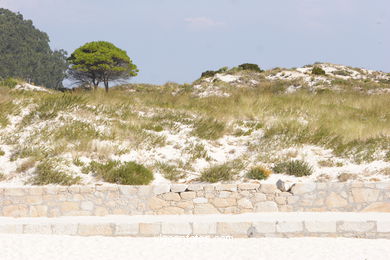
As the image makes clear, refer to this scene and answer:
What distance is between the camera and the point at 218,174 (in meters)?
12.8

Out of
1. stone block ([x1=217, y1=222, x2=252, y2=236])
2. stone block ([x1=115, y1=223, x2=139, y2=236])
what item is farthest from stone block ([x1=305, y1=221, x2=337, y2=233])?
stone block ([x1=115, y1=223, x2=139, y2=236])

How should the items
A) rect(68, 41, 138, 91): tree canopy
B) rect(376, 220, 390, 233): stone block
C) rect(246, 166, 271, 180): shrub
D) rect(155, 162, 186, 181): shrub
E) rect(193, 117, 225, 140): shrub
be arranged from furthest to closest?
rect(68, 41, 138, 91): tree canopy
rect(193, 117, 225, 140): shrub
rect(155, 162, 186, 181): shrub
rect(246, 166, 271, 180): shrub
rect(376, 220, 390, 233): stone block

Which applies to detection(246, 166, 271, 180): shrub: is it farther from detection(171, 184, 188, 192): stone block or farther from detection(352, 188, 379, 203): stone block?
detection(171, 184, 188, 192): stone block

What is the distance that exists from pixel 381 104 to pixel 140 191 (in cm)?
1416

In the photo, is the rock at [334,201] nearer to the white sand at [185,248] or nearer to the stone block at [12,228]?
the white sand at [185,248]

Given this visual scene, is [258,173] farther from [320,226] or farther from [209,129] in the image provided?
[320,226]

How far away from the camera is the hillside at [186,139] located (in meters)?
12.7

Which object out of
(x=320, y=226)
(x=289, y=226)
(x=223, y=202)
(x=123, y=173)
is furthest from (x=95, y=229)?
(x=320, y=226)

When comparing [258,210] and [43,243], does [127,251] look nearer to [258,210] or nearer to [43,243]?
[43,243]

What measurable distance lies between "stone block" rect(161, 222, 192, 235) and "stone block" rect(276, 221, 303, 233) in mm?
1807

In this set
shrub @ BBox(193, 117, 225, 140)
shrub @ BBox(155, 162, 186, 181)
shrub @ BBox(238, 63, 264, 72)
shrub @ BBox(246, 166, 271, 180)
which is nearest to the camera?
shrub @ BBox(246, 166, 271, 180)

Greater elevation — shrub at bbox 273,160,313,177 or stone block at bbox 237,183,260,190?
shrub at bbox 273,160,313,177

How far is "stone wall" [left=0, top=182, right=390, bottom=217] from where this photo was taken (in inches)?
408

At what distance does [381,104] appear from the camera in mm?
20219
